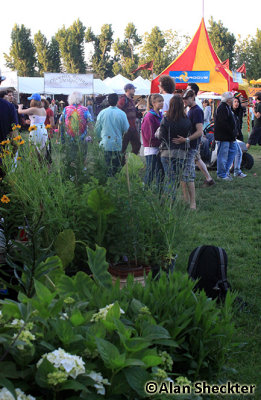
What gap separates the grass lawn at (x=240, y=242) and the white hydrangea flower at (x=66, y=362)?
98cm

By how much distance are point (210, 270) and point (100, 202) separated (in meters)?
1.30

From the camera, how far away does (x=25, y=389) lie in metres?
1.26

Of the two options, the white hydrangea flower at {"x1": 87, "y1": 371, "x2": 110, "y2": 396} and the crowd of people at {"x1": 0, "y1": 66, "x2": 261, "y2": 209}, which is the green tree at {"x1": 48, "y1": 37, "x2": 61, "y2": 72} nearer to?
the crowd of people at {"x1": 0, "y1": 66, "x2": 261, "y2": 209}

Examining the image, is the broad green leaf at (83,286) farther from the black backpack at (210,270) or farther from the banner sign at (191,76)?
the banner sign at (191,76)

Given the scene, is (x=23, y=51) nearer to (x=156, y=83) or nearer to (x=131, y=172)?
(x=156, y=83)

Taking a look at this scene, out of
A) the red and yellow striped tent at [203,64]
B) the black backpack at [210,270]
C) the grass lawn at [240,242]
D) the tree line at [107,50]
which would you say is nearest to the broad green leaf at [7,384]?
the grass lawn at [240,242]

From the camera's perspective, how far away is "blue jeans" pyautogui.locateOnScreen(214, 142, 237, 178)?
395 inches

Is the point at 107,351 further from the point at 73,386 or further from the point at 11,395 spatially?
the point at 11,395

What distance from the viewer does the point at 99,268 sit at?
206 centimetres

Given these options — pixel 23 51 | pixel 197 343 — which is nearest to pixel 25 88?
pixel 197 343

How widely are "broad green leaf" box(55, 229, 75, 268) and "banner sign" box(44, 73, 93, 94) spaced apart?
17629mm

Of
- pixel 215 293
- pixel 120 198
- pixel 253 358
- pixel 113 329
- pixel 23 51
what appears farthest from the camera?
pixel 23 51

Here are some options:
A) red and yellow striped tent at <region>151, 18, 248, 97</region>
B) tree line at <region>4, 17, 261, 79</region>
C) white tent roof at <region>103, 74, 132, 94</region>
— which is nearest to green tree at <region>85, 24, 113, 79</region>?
tree line at <region>4, 17, 261, 79</region>

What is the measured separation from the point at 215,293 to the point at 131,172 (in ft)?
4.04
